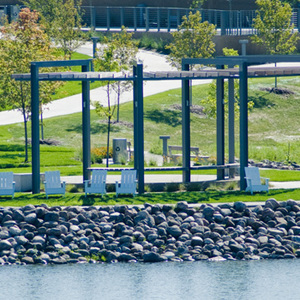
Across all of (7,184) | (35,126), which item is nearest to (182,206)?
(35,126)

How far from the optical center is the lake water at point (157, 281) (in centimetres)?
1841

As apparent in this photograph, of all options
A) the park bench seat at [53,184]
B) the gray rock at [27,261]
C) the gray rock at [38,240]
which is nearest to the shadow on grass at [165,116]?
the park bench seat at [53,184]

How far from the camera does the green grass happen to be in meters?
23.1

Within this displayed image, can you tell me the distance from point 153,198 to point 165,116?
18.9 metres

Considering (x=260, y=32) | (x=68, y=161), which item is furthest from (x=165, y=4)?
(x=68, y=161)

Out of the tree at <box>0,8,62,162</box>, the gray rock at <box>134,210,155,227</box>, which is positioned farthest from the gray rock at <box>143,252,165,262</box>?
the tree at <box>0,8,62,162</box>

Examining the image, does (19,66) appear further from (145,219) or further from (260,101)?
(260,101)

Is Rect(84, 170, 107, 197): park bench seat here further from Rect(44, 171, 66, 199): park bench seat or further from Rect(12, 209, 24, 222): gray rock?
Rect(12, 209, 24, 222): gray rock

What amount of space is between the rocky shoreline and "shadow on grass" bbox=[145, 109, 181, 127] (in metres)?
19.6

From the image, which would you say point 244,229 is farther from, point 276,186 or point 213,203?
point 276,186

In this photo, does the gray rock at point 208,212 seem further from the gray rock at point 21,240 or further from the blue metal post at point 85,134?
the blue metal post at point 85,134

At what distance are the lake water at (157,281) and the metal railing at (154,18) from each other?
115 feet

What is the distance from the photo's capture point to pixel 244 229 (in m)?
21.7

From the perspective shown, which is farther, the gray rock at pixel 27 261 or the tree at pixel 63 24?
the tree at pixel 63 24
